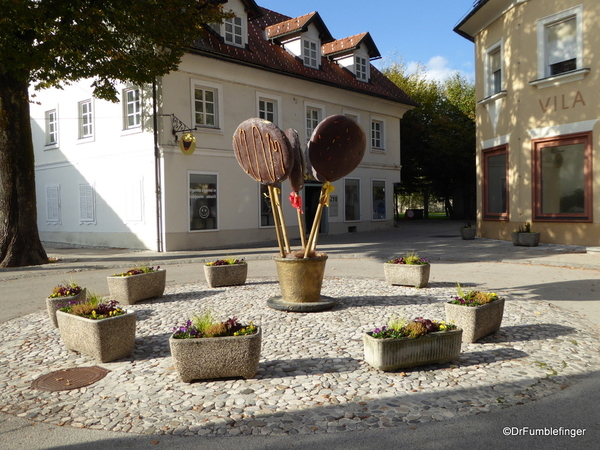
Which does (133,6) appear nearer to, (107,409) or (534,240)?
(107,409)

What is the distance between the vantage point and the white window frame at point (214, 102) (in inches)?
735

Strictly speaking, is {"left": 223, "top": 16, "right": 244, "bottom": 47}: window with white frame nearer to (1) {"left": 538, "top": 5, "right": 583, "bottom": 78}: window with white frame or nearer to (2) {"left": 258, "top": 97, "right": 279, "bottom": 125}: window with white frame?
(2) {"left": 258, "top": 97, "right": 279, "bottom": 125}: window with white frame

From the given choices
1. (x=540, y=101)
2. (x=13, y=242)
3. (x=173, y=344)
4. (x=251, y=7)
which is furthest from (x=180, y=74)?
(x=173, y=344)

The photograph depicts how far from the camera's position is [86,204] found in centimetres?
2114

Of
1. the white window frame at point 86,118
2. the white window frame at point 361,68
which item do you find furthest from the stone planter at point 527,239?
the white window frame at point 86,118

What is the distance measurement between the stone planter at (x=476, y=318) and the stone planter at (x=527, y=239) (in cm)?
1070

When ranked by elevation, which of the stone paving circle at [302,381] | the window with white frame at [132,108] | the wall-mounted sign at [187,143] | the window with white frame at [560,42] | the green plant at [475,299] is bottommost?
the stone paving circle at [302,381]

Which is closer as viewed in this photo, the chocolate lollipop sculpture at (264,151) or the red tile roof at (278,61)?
the chocolate lollipop sculpture at (264,151)

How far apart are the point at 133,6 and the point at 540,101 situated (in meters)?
12.3

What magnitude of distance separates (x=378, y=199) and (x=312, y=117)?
6.27m

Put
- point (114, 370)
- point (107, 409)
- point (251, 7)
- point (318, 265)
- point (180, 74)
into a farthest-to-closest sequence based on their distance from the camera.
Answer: point (251, 7), point (180, 74), point (318, 265), point (114, 370), point (107, 409)

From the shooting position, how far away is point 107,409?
13.9 ft

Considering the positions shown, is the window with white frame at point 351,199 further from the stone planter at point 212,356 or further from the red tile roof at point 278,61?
the stone planter at point 212,356

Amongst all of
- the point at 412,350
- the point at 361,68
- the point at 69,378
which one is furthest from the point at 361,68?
the point at 69,378
